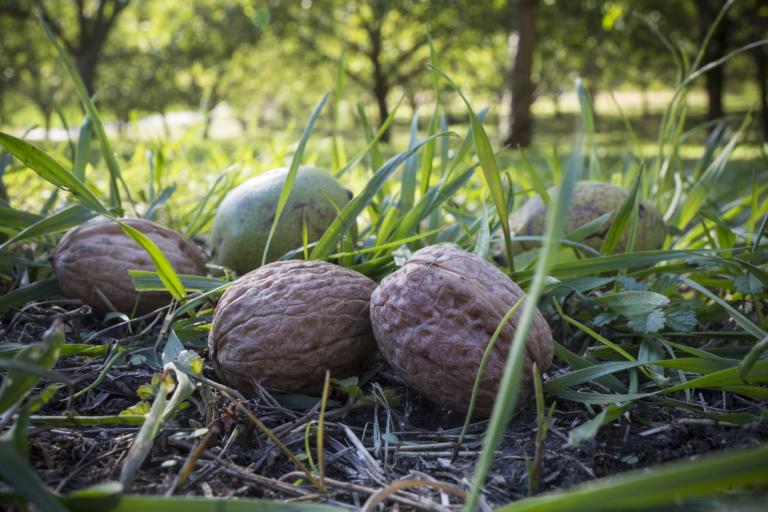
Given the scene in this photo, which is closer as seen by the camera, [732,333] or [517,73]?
[732,333]

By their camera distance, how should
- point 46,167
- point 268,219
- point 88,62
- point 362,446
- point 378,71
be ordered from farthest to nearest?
point 378,71, point 88,62, point 268,219, point 46,167, point 362,446

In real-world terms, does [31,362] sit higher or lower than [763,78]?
A: higher

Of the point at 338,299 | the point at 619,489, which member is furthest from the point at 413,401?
the point at 619,489

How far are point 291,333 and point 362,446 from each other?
298 millimetres

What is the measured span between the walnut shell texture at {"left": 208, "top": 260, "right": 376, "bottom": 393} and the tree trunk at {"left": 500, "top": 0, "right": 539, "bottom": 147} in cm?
751

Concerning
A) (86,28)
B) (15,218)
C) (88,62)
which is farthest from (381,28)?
(15,218)

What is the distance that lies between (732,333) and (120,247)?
1.65m

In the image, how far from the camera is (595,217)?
84.4 inches

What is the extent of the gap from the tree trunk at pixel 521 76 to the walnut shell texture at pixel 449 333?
7.55m

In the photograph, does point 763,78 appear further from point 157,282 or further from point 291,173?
point 157,282

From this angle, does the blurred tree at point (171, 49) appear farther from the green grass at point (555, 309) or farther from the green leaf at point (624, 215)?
the green leaf at point (624, 215)

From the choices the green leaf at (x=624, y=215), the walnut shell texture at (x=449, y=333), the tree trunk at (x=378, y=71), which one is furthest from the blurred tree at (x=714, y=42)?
the walnut shell texture at (x=449, y=333)

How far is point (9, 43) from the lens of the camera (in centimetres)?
1875

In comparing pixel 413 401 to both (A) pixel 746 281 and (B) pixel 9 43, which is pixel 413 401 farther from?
(B) pixel 9 43
